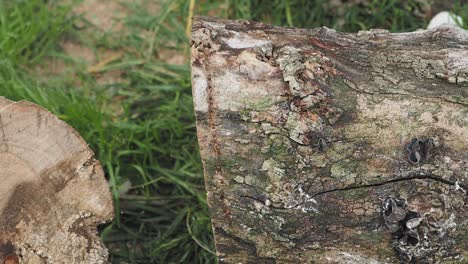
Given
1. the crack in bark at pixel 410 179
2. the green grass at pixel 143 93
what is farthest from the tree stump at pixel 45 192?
the green grass at pixel 143 93

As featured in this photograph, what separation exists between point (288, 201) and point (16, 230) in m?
0.79

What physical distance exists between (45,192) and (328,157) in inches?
33.2

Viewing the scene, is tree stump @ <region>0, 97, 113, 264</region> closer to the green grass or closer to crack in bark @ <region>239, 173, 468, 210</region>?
crack in bark @ <region>239, 173, 468, 210</region>

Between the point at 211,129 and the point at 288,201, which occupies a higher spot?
the point at 211,129

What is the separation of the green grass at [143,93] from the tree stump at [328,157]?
94cm

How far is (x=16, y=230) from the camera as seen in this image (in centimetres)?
198

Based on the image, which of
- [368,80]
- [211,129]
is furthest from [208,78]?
[368,80]

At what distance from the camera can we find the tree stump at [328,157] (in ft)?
6.23

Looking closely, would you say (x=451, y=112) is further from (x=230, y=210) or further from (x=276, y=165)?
(x=230, y=210)

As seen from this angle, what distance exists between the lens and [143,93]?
343 cm

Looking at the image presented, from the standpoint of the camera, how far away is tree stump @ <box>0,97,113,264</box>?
198 centimetres

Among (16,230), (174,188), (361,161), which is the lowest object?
(174,188)

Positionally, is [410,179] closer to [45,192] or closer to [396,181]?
[396,181]

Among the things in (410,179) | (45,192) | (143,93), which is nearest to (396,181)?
(410,179)
